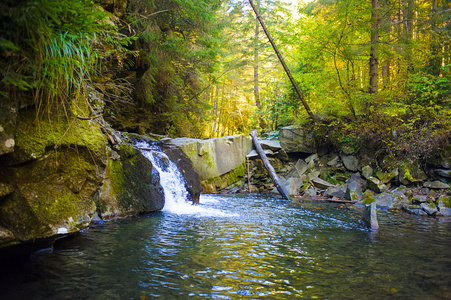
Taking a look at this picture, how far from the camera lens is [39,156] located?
3.13 m

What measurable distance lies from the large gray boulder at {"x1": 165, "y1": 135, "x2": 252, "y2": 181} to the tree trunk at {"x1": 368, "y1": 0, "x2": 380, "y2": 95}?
5869 millimetres

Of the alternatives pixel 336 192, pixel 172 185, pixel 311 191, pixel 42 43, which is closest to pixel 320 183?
pixel 311 191

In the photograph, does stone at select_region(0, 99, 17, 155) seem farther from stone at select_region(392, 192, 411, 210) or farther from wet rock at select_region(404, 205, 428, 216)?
stone at select_region(392, 192, 411, 210)

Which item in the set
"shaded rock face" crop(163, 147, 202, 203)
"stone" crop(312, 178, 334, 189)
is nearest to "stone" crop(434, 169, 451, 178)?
"stone" crop(312, 178, 334, 189)

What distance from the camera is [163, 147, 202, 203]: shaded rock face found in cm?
832

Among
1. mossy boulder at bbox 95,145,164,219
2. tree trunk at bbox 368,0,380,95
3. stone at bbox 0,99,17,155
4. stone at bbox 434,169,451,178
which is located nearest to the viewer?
stone at bbox 0,99,17,155

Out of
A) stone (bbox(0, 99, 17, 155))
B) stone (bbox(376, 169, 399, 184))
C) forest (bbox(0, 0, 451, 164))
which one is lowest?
stone (bbox(376, 169, 399, 184))

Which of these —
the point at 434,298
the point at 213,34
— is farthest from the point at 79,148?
the point at 213,34

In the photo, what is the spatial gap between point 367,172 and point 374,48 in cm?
461

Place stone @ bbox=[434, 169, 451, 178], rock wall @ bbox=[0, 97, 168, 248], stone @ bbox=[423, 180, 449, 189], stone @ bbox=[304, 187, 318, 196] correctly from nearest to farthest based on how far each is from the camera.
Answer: rock wall @ bbox=[0, 97, 168, 248] < stone @ bbox=[423, 180, 449, 189] < stone @ bbox=[434, 169, 451, 178] < stone @ bbox=[304, 187, 318, 196]

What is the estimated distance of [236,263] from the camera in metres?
3.63

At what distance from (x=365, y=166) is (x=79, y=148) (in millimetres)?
10152

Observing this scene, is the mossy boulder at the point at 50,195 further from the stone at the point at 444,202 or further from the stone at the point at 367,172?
the stone at the point at 367,172

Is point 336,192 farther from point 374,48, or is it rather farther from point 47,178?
point 47,178
